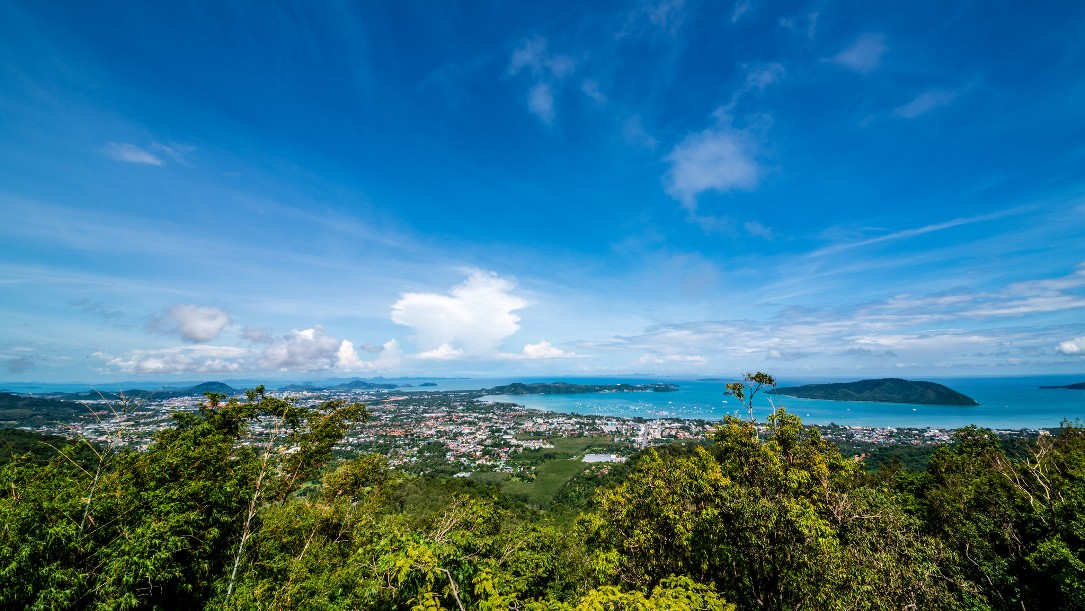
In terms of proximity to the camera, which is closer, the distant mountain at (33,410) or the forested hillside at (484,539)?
the forested hillside at (484,539)

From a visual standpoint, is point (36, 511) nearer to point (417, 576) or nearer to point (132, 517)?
point (132, 517)

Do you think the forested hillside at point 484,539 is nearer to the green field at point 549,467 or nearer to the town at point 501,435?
the town at point 501,435

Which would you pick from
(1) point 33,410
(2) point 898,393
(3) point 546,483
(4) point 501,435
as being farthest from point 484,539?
(2) point 898,393

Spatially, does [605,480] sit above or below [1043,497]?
below

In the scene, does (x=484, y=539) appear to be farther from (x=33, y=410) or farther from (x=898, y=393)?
(x=898, y=393)

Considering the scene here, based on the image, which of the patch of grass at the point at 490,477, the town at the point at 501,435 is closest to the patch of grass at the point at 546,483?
the patch of grass at the point at 490,477

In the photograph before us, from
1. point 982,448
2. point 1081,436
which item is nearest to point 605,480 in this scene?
point 982,448
